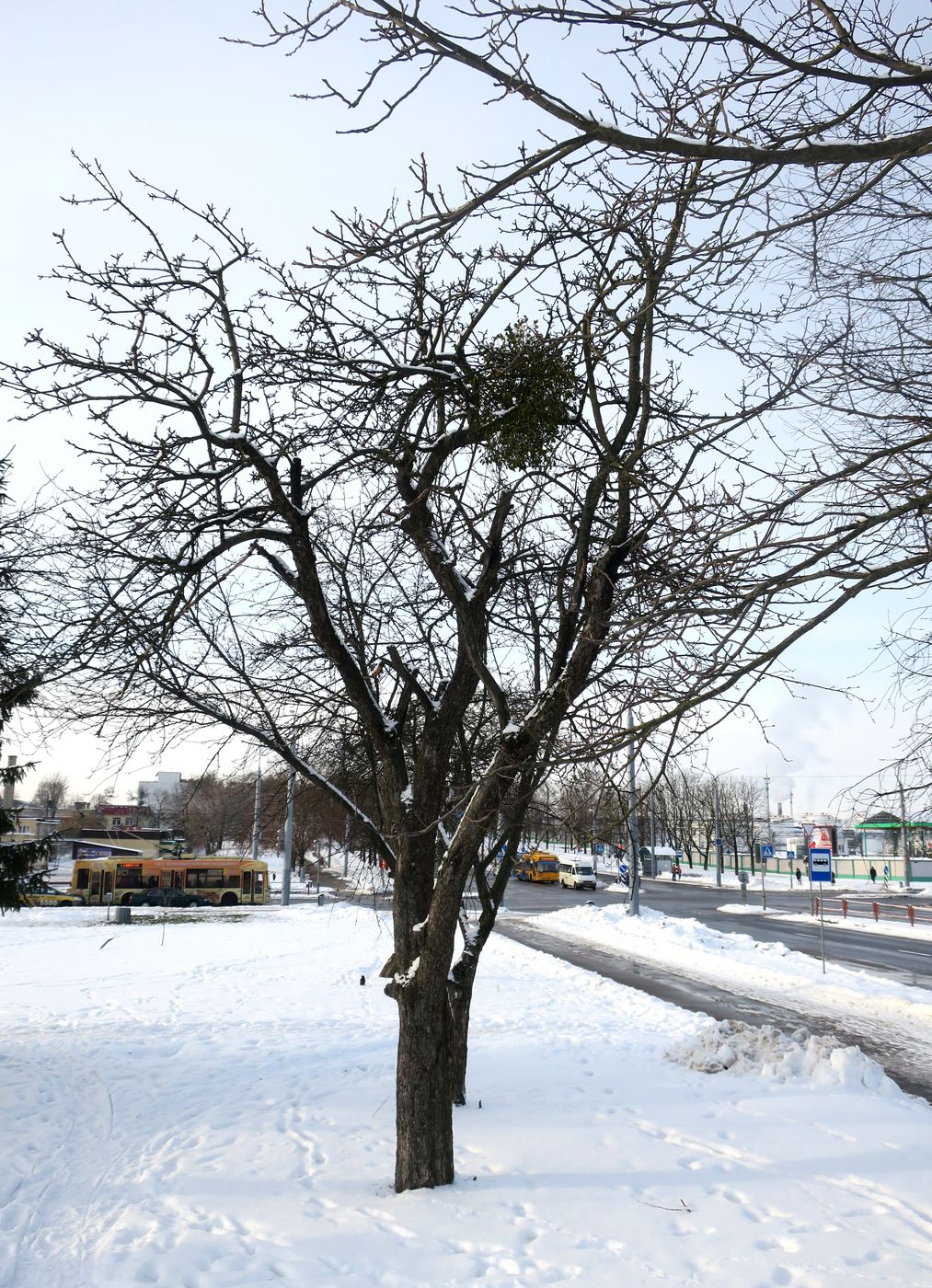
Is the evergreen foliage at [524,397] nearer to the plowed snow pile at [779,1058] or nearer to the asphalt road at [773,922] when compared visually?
the plowed snow pile at [779,1058]

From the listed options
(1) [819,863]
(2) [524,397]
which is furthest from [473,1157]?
(1) [819,863]

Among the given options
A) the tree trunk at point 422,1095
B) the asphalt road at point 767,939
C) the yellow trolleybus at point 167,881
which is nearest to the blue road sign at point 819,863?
the asphalt road at point 767,939

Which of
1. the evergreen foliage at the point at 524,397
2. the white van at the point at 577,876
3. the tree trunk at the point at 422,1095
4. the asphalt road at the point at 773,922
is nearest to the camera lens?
the evergreen foliage at the point at 524,397

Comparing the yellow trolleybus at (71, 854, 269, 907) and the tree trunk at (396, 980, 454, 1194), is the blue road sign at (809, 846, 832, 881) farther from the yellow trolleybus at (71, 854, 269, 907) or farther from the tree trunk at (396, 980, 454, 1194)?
the yellow trolleybus at (71, 854, 269, 907)

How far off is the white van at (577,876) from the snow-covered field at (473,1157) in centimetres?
4203

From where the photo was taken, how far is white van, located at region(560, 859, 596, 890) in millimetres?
55638

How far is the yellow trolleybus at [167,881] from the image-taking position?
41375mm

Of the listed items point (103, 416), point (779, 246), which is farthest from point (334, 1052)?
point (779, 246)

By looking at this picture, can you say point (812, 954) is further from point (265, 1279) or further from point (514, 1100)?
point (265, 1279)

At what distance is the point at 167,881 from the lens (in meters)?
41.7

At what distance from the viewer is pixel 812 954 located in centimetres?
2362

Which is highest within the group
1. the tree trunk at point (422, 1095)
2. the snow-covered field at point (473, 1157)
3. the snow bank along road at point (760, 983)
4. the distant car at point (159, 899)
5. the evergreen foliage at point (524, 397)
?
the evergreen foliage at point (524, 397)

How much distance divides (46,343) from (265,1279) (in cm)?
602

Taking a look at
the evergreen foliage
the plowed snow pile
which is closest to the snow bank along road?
the plowed snow pile
